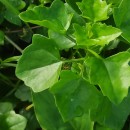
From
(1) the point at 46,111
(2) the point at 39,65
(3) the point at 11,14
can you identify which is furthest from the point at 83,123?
(3) the point at 11,14

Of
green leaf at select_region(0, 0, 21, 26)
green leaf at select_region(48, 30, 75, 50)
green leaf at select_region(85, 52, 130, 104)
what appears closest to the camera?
green leaf at select_region(85, 52, 130, 104)

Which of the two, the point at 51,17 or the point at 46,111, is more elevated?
the point at 51,17

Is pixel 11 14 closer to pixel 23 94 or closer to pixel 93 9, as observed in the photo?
pixel 23 94

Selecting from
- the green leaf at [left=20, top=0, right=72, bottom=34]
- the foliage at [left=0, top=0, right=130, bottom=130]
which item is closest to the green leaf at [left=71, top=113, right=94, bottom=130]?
the foliage at [left=0, top=0, right=130, bottom=130]

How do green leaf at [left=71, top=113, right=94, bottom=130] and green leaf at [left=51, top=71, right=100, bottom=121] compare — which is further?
green leaf at [left=71, top=113, right=94, bottom=130]

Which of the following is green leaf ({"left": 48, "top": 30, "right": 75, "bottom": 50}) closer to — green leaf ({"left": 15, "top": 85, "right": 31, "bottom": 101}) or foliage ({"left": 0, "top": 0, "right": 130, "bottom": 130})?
foliage ({"left": 0, "top": 0, "right": 130, "bottom": 130})

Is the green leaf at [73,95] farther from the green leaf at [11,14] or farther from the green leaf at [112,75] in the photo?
the green leaf at [11,14]
